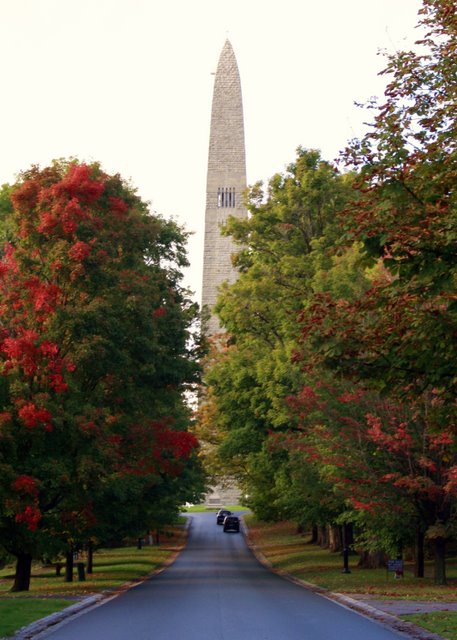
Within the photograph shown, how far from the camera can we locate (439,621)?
18359 millimetres

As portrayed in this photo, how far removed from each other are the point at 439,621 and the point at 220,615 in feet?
14.2

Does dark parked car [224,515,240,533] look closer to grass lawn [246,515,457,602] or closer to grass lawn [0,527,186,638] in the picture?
grass lawn [0,527,186,638]

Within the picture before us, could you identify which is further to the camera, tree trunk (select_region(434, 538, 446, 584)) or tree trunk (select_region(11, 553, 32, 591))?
tree trunk (select_region(11, 553, 32, 591))

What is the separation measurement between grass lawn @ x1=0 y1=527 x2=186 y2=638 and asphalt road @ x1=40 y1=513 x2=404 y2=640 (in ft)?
3.04

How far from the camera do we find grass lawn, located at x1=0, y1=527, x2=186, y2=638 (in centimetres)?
2059

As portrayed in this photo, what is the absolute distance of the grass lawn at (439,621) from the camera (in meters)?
16.6

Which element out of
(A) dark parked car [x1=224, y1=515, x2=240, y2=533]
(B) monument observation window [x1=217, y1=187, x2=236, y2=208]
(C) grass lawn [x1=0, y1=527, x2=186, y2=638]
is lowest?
(C) grass lawn [x1=0, y1=527, x2=186, y2=638]

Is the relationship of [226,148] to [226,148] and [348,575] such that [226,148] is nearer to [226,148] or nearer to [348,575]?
[226,148]

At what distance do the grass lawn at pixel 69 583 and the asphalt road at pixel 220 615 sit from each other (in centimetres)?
93

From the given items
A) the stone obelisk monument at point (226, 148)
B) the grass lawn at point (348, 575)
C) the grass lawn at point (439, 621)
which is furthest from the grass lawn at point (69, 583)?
the stone obelisk monument at point (226, 148)

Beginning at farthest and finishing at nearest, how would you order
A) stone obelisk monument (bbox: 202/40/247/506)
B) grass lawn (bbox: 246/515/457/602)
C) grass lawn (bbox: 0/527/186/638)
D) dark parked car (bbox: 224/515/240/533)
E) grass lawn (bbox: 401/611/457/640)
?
stone obelisk monument (bbox: 202/40/247/506)
dark parked car (bbox: 224/515/240/533)
grass lawn (bbox: 246/515/457/602)
grass lawn (bbox: 0/527/186/638)
grass lawn (bbox: 401/611/457/640)

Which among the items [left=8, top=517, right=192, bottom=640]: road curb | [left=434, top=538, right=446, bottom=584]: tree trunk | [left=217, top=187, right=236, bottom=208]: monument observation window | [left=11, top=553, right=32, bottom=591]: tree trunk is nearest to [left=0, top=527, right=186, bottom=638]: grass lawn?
[left=8, top=517, right=192, bottom=640]: road curb

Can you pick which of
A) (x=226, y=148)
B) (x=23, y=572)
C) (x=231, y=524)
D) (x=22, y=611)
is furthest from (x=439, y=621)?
(x=226, y=148)

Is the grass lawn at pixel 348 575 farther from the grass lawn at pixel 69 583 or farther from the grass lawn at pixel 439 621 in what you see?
the grass lawn at pixel 69 583
